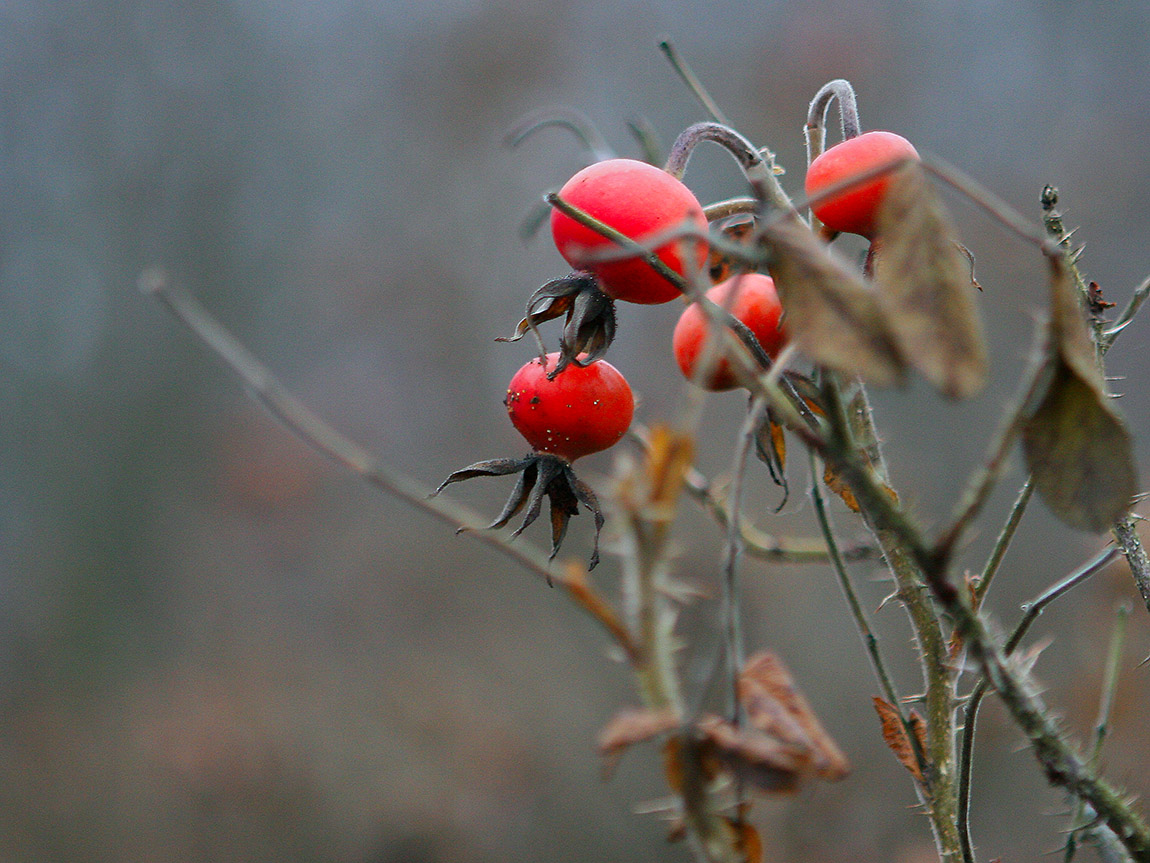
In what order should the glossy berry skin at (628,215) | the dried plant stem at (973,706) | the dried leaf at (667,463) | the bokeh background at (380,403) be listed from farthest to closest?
the bokeh background at (380,403) < the glossy berry skin at (628,215) < the dried plant stem at (973,706) < the dried leaf at (667,463)

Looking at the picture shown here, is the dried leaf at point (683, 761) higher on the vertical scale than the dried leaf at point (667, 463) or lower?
lower

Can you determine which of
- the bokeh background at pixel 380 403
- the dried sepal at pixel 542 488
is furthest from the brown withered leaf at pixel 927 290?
the bokeh background at pixel 380 403

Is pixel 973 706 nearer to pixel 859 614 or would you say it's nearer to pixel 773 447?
pixel 859 614

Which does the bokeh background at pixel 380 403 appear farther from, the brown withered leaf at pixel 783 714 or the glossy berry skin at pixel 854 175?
the brown withered leaf at pixel 783 714

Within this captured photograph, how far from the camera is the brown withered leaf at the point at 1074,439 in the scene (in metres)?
0.35

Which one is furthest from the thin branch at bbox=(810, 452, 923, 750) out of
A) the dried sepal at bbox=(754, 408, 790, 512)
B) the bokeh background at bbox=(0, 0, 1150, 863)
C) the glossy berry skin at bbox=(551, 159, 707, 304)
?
the bokeh background at bbox=(0, 0, 1150, 863)

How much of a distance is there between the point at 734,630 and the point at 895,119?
4791 millimetres

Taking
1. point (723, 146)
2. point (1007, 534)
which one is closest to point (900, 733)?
point (1007, 534)

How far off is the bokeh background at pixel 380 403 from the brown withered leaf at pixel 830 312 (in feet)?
10.8

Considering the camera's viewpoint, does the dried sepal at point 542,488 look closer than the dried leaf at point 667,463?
No

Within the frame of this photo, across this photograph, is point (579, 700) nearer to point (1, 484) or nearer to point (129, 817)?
point (129, 817)

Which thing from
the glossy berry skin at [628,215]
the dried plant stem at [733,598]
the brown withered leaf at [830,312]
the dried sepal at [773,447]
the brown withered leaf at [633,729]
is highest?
the glossy berry skin at [628,215]

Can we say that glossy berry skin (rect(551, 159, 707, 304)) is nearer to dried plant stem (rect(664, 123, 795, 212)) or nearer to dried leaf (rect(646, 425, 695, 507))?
dried plant stem (rect(664, 123, 795, 212))

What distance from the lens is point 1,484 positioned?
4539 mm
